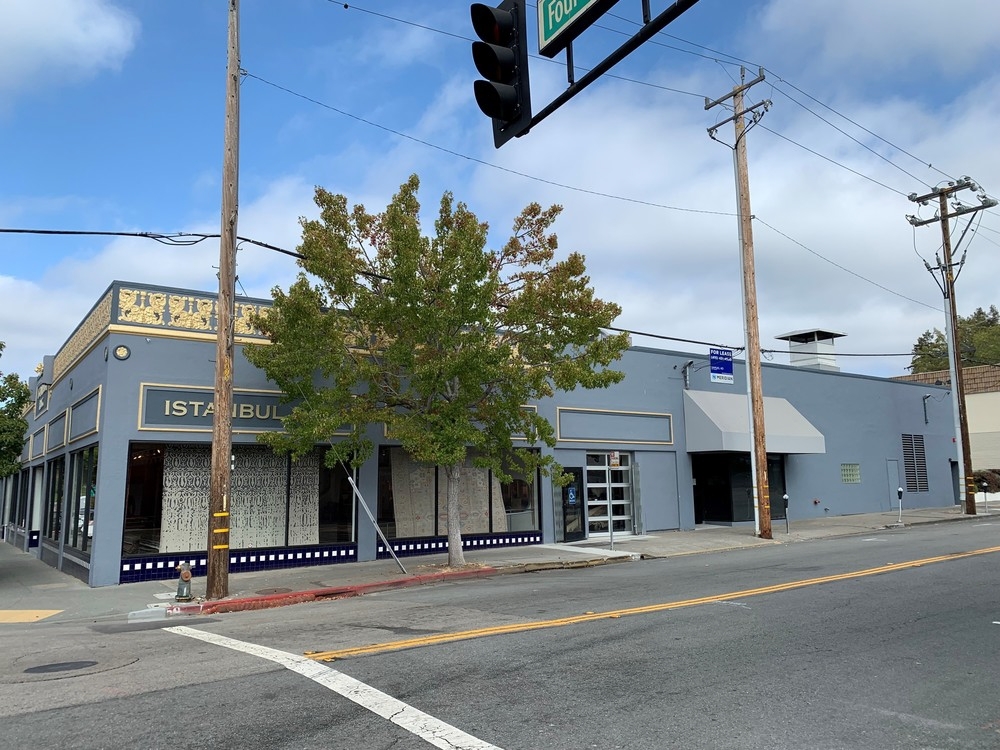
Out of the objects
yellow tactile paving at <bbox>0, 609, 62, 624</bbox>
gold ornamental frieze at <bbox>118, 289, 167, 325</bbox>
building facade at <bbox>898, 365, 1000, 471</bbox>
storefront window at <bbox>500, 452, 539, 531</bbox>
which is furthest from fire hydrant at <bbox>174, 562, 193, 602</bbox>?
building facade at <bbox>898, 365, 1000, 471</bbox>

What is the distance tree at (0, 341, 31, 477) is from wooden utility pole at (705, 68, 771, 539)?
18589 millimetres

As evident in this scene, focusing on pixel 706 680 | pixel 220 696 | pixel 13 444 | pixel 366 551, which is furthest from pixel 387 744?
pixel 13 444

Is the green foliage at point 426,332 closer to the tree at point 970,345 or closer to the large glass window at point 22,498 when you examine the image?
the large glass window at point 22,498

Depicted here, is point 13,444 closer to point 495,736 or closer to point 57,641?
point 57,641

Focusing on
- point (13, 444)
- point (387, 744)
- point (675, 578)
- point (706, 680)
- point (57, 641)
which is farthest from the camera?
point (13, 444)

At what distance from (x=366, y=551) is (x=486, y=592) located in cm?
615

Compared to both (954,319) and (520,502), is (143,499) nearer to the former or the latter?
(520,502)

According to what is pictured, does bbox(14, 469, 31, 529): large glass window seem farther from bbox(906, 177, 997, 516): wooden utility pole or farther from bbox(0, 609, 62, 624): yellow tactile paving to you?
bbox(906, 177, 997, 516): wooden utility pole

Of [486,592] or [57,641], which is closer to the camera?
[57,641]

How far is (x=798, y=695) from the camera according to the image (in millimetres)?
6168

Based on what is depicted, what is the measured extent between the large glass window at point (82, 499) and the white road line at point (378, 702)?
31.4 feet

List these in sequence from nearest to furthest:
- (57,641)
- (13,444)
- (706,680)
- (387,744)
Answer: (387,744) → (706,680) → (57,641) → (13,444)

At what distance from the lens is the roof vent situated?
3262cm

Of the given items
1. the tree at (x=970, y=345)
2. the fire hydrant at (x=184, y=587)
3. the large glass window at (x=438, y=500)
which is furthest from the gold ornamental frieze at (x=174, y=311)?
the tree at (x=970, y=345)
